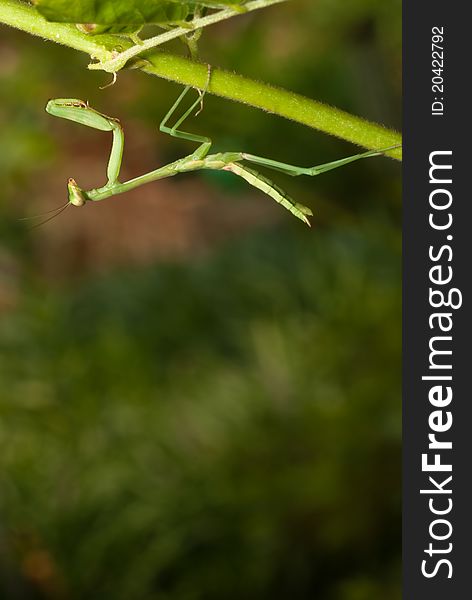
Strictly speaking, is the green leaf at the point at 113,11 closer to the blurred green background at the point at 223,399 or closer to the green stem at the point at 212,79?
the green stem at the point at 212,79

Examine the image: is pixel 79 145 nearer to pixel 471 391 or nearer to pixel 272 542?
pixel 272 542

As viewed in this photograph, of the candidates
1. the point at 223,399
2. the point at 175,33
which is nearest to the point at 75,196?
the point at 175,33

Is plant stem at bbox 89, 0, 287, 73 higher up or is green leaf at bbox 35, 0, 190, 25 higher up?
plant stem at bbox 89, 0, 287, 73

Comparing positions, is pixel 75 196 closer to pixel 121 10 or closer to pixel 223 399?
pixel 121 10

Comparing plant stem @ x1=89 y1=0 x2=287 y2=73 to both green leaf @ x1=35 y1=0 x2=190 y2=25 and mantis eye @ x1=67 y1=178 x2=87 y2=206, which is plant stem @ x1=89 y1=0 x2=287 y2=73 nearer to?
green leaf @ x1=35 y1=0 x2=190 y2=25

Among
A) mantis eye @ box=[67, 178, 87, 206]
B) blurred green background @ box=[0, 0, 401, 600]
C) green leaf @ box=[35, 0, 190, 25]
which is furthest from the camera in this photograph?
blurred green background @ box=[0, 0, 401, 600]

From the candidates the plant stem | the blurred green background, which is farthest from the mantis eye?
the blurred green background
